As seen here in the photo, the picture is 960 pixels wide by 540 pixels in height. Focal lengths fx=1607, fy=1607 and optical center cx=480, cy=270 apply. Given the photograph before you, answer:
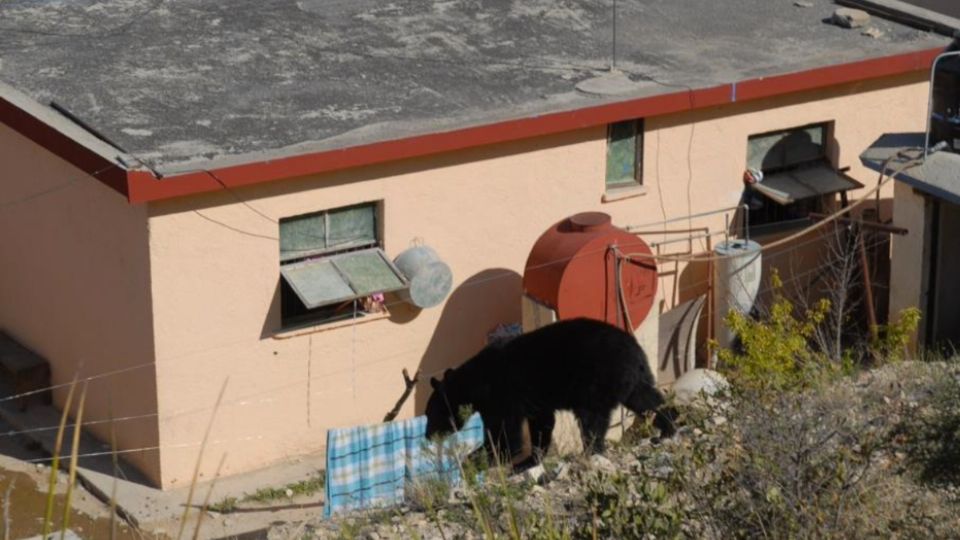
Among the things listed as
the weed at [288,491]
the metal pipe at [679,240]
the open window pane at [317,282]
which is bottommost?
the weed at [288,491]

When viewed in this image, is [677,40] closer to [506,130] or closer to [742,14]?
[742,14]

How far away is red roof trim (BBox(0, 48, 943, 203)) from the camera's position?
12.3 meters

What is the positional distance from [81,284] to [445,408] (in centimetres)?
355

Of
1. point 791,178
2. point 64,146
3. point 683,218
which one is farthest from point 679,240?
point 64,146

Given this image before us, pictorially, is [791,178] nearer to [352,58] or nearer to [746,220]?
[746,220]

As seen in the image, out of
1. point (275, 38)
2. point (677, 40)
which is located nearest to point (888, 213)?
point (677, 40)

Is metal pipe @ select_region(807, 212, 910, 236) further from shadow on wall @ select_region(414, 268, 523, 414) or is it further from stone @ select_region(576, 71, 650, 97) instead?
shadow on wall @ select_region(414, 268, 523, 414)

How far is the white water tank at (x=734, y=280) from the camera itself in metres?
15.1

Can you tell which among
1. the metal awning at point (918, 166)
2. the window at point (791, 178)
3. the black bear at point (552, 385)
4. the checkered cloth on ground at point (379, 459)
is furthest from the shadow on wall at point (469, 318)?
the metal awning at point (918, 166)

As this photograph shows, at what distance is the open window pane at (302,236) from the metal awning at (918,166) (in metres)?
5.12

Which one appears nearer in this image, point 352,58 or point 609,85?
point 609,85

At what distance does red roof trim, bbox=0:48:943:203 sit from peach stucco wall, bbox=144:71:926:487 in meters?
0.23

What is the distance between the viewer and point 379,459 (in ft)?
39.2

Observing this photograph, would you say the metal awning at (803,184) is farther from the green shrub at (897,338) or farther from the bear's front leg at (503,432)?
the bear's front leg at (503,432)
